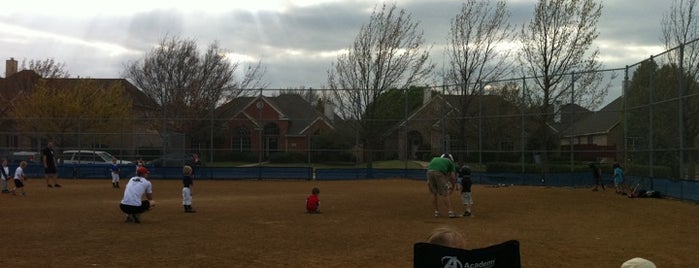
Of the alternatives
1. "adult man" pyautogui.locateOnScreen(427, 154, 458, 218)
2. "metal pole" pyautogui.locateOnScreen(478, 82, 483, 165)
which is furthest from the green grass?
"adult man" pyautogui.locateOnScreen(427, 154, 458, 218)

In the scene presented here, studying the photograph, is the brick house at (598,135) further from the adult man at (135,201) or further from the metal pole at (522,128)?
the adult man at (135,201)

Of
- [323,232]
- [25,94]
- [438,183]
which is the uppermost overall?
[25,94]

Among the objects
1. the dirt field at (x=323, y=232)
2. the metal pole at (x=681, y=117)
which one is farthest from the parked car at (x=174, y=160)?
the metal pole at (x=681, y=117)

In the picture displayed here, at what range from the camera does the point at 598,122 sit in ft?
108

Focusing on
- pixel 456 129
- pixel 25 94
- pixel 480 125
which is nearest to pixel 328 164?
pixel 456 129

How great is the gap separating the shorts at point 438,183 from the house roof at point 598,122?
17.9 meters

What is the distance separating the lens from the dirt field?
897cm

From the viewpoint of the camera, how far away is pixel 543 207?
17578 mm

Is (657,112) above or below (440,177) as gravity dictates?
above

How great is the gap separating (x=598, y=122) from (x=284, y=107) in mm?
21700

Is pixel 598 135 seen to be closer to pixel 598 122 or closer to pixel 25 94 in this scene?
pixel 598 122

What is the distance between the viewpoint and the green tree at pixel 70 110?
41.5 meters

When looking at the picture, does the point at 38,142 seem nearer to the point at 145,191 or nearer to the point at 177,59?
the point at 177,59

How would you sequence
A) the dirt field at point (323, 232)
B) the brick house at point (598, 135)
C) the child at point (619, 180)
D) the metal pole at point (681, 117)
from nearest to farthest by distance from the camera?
the dirt field at point (323, 232)
the metal pole at point (681, 117)
the child at point (619, 180)
the brick house at point (598, 135)
